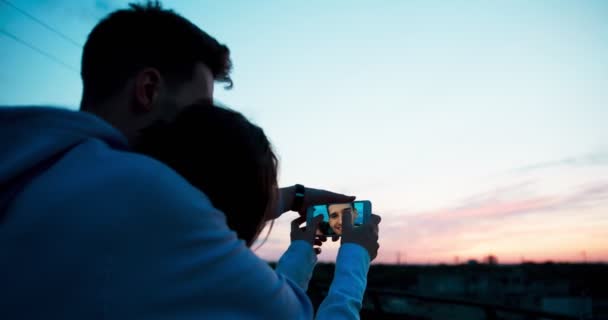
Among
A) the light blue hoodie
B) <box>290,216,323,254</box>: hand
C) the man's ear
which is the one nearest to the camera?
the light blue hoodie

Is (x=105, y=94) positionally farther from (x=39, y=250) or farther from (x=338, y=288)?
(x=338, y=288)

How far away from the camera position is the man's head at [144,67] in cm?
97

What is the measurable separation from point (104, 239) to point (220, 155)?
296 millimetres

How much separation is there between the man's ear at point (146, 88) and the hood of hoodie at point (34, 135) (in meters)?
0.23

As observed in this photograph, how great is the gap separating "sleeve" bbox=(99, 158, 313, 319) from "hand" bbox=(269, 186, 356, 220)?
3.17 feet

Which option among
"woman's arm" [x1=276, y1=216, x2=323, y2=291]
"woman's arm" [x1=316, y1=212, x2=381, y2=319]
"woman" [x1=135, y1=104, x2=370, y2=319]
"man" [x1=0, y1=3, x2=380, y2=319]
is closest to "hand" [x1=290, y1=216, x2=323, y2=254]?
"woman's arm" [x1=276, y1=216, x2=323, y2=291]

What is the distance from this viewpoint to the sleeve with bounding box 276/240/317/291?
4.30 ft

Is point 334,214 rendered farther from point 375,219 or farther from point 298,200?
point 375,219

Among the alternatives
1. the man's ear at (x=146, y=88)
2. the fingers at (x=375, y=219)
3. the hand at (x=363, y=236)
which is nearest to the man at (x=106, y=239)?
the man's ear at (x=146, y=88)

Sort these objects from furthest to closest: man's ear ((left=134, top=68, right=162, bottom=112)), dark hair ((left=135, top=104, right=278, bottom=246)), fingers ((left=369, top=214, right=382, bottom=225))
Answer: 1. fingers ((left=369, top=214, right=382, bottom=225))
2. man's ear ((left=134, top=68, right=162, bottom=112))
3. dark hair ((left=135, top=104, right=278, bottom=246))

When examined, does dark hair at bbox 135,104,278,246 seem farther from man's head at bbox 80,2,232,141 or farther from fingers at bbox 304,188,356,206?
fingers at bbox 304,188,356,206

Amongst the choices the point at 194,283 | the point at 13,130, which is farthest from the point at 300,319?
the point at 13,130

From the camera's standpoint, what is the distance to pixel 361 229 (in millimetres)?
1248

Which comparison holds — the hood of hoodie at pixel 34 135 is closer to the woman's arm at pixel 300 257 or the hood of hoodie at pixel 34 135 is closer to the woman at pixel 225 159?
the woman at pixel 225 159
